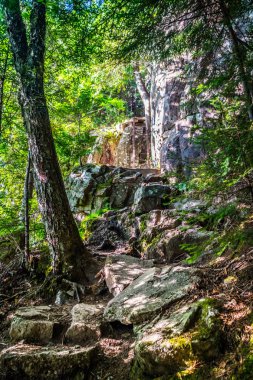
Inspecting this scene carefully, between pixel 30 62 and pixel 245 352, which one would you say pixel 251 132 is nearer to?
pixel 245 352

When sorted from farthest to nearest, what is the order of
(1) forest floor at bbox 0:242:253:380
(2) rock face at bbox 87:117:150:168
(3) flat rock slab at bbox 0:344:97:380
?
(2) rock face at bbox 87:117:150:168
(3) flat rock slab at bbox 0:344:97:380
(1) forest floor at bbox 0:242:253:380

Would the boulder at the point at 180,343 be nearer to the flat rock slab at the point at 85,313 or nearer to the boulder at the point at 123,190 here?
the flat rock slab at the point at 85,313

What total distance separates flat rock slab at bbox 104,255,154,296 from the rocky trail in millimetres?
20

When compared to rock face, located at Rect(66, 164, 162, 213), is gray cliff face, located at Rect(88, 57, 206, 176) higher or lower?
higher

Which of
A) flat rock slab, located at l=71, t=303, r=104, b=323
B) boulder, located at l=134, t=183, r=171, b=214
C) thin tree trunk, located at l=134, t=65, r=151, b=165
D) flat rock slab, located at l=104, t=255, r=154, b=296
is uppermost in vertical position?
thin tree trunk, located at l=134, t=65, r=151, b=165

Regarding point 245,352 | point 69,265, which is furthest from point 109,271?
point 245,352

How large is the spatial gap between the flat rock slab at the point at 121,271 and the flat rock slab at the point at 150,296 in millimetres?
602

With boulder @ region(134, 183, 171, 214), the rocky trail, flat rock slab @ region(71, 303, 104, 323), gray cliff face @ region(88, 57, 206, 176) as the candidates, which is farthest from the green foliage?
flat rock slab @ region(71, 303, 104, 323)

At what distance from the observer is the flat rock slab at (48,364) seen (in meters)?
3.27

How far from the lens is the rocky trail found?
2533 mm

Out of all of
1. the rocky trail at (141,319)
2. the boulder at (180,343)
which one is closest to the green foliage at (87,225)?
the rocky trail at (141,319)

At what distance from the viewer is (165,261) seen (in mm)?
6387

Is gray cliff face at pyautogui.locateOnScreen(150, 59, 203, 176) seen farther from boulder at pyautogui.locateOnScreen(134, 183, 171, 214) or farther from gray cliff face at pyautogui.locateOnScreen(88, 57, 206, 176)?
boulder at pyautogui.locateOnScreen(134, 183, 171, 214)

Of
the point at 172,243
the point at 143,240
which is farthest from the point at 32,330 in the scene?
the point at 143,240
